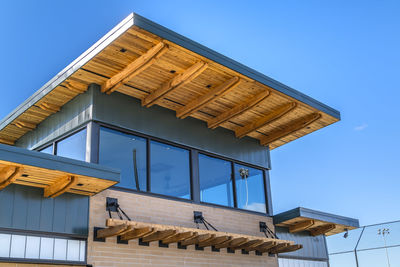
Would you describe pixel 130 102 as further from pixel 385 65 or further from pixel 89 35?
pixel 89 35

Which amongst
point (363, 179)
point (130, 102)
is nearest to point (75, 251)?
point (130, 102)

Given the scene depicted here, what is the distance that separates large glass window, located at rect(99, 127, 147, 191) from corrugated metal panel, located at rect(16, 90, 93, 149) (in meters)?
0.47

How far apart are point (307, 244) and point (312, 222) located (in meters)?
1.12

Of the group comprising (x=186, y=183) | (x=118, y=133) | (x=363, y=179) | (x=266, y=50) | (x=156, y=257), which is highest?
(x=266, y=50)

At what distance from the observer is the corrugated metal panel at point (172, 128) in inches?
345

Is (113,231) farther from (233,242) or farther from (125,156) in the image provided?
(233,242)

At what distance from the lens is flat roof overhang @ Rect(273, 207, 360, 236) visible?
1070 centimetres

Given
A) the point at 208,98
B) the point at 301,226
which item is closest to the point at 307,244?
the point at 301,226

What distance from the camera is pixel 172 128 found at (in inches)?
380

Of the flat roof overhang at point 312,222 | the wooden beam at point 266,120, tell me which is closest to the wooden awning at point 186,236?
the flat roof overhang at point 312,222

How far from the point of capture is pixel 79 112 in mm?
8820

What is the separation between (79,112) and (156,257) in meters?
2.90

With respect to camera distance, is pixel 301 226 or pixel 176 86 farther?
pixel 301 226

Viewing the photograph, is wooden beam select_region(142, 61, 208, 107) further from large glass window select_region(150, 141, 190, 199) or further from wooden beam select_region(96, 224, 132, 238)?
wooden beam select_region(96, 224, 132, 238)
